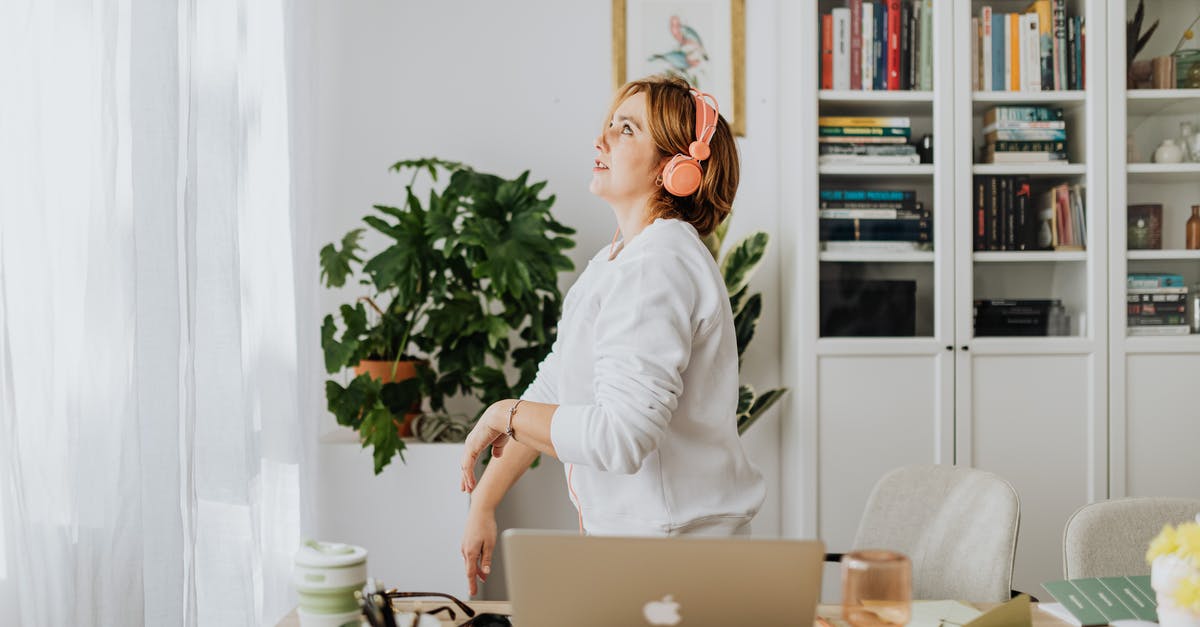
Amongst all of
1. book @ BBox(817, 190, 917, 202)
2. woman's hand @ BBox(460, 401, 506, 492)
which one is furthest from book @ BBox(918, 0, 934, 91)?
woman's hand @ BBox(460, 401, 506, 492)

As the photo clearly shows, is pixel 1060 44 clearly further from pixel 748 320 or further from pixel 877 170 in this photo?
pixel 748 320

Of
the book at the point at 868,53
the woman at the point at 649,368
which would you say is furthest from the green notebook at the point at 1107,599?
the book at the point at 868,53

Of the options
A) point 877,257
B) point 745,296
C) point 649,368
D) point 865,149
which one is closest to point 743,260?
point 745,296

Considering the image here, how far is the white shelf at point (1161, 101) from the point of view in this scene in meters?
2.90

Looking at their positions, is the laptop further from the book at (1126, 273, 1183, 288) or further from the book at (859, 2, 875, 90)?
the book at (1126, 273, 1183, 288)

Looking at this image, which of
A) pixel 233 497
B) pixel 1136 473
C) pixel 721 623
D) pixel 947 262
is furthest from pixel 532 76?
pixel 721 623

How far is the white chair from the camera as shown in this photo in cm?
175

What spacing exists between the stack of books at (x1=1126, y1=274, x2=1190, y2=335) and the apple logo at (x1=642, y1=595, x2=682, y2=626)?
8.39 feet

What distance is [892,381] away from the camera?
289 cm

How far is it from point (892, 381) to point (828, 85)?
95 cm

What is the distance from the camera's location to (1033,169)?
116 inches

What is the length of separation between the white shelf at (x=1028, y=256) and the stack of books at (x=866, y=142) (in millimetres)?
371

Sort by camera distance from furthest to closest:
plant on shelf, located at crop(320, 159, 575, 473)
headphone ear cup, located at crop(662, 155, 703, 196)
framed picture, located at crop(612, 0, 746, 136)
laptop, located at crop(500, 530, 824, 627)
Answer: framed picture, located at crop(612, 0, 746, 136) < plant on shelf, located at crop(320, 159, 575, 473) < headphone ear cup, located at crop(662, 155, 703, 196) < laptop, located at crop(500, 530, 824, 627)

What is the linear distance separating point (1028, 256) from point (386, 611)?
8.23 feet
